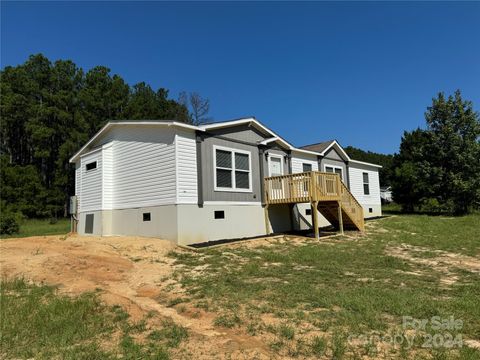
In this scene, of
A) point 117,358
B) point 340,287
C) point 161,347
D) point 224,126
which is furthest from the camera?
point 224,126

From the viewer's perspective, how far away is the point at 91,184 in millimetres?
14297

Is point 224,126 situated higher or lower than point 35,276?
higher

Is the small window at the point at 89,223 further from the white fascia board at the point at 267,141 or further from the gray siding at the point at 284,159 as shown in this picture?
the white fascia board at the point at 267,141

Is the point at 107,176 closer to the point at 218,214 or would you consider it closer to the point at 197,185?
the point at 197,185

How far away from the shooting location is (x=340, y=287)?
6.18 metres

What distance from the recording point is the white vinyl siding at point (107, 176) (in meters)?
13.5

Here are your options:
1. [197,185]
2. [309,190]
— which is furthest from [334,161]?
[197,185]

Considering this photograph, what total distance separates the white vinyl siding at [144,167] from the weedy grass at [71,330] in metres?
6.20

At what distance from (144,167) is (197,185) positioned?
2.22m

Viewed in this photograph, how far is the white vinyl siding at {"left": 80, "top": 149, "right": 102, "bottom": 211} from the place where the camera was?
13797 millimetres

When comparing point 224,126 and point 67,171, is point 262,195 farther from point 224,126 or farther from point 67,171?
point 67,171

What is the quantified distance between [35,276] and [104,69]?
3412 centimetres

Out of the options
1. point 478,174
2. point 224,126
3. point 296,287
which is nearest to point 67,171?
point 224,126

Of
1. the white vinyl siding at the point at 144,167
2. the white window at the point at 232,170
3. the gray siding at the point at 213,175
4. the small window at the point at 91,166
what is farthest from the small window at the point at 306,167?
the small window at the point at 91,166
